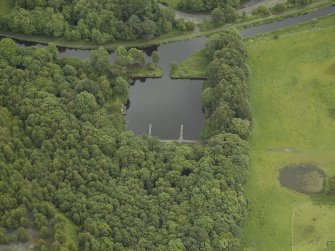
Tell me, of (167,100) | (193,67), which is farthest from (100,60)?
(193,67)

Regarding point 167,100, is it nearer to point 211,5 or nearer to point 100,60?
point 100,60

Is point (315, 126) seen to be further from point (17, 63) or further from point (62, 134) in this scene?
point (17, 63)

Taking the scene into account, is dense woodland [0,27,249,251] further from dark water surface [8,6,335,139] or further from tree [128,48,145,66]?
dark water surface [8,6,335,139]

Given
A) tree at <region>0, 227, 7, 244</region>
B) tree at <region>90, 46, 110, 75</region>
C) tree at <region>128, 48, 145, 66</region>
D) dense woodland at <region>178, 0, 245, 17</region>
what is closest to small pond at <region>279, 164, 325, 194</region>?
tree at <region>128, 48, 145, 66</region>

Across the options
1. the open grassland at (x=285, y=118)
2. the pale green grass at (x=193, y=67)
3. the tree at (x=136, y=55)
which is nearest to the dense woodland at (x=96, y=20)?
the tree at (x=136, y=55)

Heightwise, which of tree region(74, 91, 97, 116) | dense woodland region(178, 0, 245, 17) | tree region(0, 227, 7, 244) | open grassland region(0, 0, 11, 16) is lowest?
tree region(0, 227, 7, 244)

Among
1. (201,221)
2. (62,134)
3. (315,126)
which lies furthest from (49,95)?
(315,126)

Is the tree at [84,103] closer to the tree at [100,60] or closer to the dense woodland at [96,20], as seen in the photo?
the tree at [100,60]
